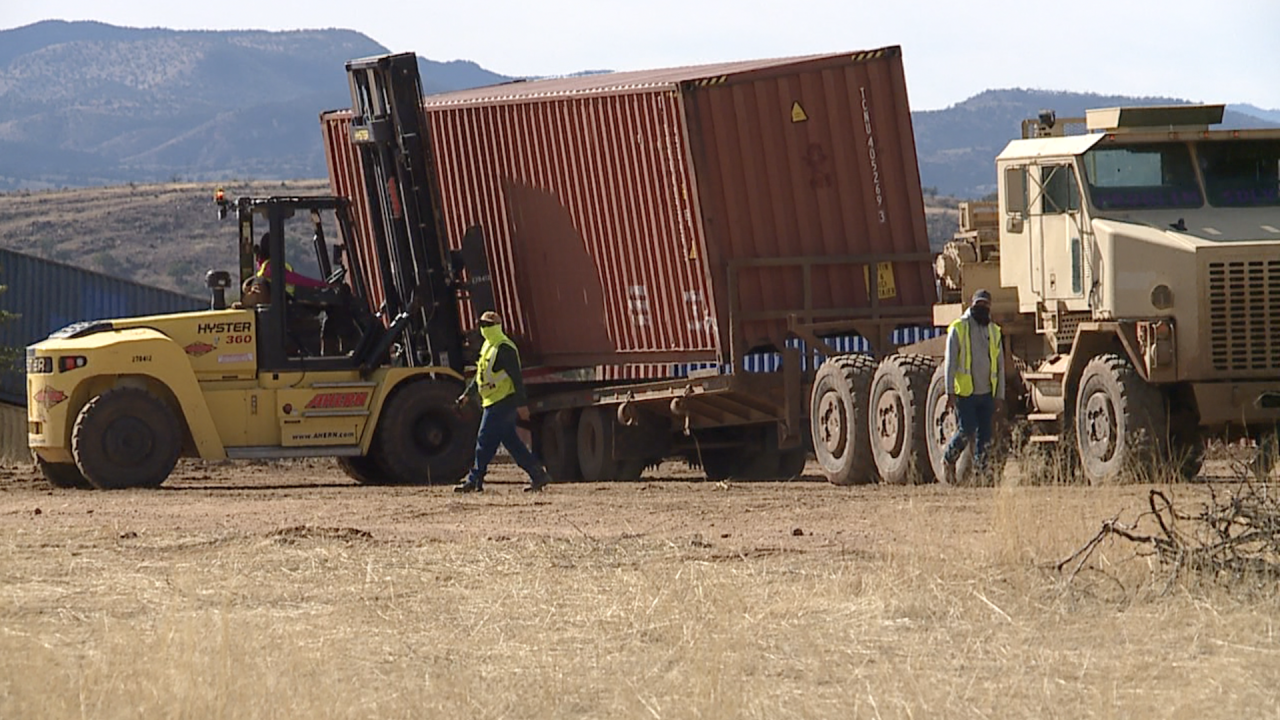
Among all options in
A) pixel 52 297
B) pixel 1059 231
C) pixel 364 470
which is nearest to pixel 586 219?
pixel 364 470

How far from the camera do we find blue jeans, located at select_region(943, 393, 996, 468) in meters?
16.2

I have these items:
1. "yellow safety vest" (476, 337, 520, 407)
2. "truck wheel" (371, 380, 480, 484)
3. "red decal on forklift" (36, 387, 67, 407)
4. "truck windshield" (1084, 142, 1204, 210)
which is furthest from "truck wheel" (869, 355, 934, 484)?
"red decal on forklift" (36, 387, 67, 407)

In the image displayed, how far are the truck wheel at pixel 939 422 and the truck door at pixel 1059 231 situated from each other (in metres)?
1.11

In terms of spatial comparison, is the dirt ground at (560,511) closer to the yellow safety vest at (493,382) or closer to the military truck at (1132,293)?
the yellow safety vest at (493,382)

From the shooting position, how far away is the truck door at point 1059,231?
52.7 ft

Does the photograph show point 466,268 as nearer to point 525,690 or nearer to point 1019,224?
point 1019,224

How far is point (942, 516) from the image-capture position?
13.9m

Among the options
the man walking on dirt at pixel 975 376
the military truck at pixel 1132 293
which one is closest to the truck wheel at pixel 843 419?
the military truck at pixel 1132 293

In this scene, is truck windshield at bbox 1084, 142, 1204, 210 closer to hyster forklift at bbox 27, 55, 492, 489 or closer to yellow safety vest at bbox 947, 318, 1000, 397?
yellow safety vest at bbox 947, 318, 1000, 397

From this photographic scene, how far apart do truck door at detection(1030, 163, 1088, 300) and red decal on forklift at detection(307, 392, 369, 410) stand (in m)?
6.30

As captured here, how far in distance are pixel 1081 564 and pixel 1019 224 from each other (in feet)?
21.2

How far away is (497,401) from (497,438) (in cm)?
31

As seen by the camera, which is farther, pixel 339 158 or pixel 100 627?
pixel 339 158

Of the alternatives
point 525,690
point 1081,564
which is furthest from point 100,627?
point 1081,564
